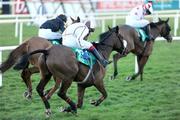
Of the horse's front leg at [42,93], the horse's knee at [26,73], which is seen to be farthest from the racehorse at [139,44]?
the horse's front leg at [42,93]

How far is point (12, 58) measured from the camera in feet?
27.0

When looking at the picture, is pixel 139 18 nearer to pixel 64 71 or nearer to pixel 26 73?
pixel 26 73

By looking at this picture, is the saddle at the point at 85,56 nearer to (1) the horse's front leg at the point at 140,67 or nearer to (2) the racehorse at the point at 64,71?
(2) the racehorse at the point at 64,71

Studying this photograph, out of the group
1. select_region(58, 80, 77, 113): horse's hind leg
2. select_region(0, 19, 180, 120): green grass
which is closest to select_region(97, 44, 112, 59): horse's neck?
select_region(0, 19, 180, 120): green grass

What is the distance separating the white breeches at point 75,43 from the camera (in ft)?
26.6

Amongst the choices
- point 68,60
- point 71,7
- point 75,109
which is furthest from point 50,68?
point 71,7

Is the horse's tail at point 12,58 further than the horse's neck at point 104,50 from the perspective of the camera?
No

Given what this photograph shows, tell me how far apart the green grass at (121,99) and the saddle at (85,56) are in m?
0.79

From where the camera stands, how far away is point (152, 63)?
14242 millimetres

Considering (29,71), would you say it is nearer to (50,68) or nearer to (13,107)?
(13,107)

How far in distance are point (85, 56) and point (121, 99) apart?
1672 mm

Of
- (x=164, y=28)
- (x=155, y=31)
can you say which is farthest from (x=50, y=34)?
(x=164, y=28)

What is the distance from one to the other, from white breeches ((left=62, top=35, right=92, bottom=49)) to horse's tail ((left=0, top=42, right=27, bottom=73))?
0.68 m

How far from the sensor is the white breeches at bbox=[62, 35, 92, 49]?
8.11 meters
